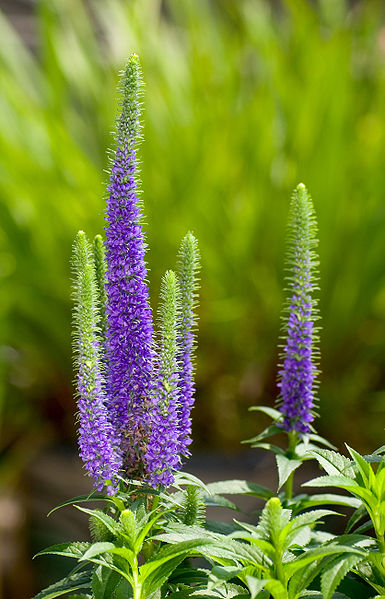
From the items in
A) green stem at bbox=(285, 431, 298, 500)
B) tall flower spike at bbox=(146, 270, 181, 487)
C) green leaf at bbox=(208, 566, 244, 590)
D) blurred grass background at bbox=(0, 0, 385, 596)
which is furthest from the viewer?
blurred grass background at bbox=(0, 0, 385, 596)

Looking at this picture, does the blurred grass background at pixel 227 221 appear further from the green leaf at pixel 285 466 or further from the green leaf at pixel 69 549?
the green leaf at pixel 69 549

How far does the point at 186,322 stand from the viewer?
722 millimetres

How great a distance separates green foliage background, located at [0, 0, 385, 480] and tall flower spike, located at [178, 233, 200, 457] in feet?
3.95

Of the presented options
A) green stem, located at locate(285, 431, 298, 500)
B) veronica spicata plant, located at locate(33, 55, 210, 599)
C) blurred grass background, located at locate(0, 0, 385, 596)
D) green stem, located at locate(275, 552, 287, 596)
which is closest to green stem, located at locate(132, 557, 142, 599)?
veronica spicata plant, located at locate(33, 55, 210, 599)

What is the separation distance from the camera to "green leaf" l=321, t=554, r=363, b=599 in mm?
563

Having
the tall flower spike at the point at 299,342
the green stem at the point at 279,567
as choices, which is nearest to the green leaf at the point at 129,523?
the green stem at the point at 279,567

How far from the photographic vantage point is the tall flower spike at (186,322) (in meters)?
0.70

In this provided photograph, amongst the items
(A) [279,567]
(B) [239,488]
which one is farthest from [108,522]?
(B) [239,488]

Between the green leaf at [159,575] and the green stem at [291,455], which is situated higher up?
the green stem at [291,455]

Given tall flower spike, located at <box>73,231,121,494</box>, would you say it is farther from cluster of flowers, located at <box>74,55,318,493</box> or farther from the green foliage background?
the green foliage background

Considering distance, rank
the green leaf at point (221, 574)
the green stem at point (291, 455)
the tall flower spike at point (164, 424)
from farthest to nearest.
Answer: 1. the green stem at point (291, 455)
2. the tall flower spike at point (164, 424)
3. the green leaf at point (221, 574)

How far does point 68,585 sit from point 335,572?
25cm

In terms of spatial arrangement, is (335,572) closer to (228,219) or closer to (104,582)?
(104,582)

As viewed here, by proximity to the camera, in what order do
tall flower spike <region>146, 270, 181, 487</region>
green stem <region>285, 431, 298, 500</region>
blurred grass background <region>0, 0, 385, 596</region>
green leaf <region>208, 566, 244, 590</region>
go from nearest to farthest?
green leaf <region>208, 566, 244, 590</region> < tall flower spike <region>146, 270, 181, 487</region> < green stem <region>285, 431, 298, 500</region> < blurred grass background <region>0, 0, 385, 596</region>
